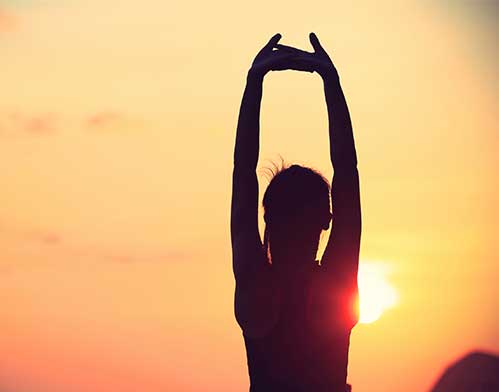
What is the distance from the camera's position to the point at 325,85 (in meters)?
7.44

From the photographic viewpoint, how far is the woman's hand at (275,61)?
7312 millimetres

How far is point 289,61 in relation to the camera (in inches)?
289

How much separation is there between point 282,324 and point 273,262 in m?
0.35

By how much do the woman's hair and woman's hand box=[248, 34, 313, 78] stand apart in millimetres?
560

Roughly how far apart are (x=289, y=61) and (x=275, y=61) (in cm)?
9

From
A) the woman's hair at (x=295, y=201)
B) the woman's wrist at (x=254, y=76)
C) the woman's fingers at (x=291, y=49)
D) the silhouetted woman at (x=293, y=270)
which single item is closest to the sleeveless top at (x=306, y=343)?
the silhouetted woman at (x=293, y=270)

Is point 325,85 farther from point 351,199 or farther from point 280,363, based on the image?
point 280,363

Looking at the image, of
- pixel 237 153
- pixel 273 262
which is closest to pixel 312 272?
pixel 273 262

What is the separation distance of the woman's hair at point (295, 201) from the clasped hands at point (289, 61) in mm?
568

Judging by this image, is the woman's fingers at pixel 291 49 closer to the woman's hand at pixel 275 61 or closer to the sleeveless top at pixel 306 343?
the woman's hand at pixel 275 61

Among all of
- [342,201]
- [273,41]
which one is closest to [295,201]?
[342,201]

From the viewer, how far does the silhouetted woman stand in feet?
23.1

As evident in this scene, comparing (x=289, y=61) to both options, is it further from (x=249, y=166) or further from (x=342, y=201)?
(x=342, y=201)

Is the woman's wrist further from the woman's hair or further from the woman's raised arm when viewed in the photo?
the woman's hair
